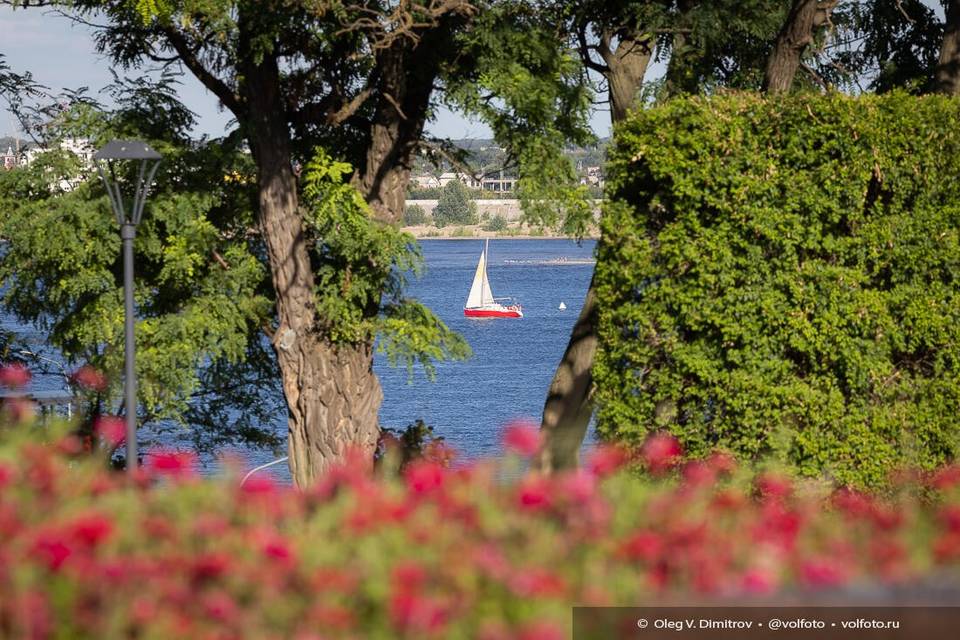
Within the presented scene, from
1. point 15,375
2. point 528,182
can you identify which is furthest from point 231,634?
point 528,182

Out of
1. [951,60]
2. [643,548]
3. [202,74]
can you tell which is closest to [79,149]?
[202,74]

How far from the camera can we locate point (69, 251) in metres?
13.7

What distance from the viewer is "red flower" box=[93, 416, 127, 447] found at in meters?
8.29

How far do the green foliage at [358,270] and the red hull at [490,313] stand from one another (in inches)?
2034

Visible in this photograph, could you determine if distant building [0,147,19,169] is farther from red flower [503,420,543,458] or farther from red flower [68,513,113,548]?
red flower [68,513,113,548]

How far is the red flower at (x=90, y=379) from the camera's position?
45.2 ft

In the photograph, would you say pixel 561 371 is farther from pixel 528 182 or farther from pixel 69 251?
pixel 69 251

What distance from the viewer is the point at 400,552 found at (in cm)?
426

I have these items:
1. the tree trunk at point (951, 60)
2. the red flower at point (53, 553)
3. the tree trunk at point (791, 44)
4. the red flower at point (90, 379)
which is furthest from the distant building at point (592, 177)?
the red flower at point (53, 553)

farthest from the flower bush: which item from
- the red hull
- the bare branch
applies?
the red hull

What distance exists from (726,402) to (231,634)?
6677mm

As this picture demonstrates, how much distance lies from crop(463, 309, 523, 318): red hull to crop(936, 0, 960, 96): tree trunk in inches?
2085

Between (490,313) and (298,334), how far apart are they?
5341cm

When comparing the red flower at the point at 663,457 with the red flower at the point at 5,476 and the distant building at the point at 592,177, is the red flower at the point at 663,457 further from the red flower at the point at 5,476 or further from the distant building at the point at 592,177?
the red flower at the point at 5,476
